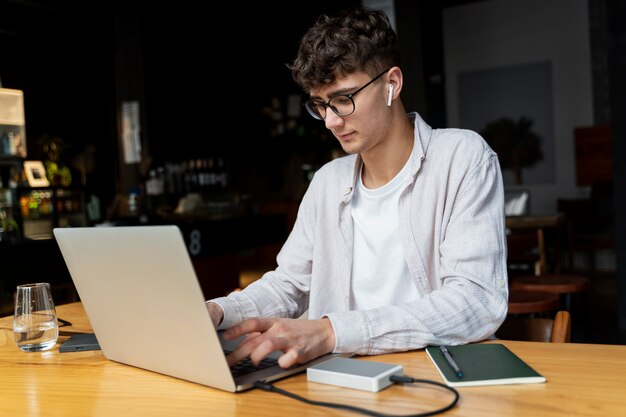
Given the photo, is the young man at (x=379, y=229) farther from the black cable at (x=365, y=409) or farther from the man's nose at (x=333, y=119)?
the black cable at (x=365, y=409)

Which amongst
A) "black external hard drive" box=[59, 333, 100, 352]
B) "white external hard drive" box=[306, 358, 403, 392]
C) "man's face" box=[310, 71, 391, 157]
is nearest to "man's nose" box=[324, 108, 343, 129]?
"man's face" box=[310, 71, 391, 157]

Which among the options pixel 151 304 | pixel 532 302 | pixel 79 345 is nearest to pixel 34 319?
pixel 79 345

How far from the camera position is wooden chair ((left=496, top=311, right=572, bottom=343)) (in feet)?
4.39

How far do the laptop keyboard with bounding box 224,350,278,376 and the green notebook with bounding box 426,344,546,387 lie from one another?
0.91 feet

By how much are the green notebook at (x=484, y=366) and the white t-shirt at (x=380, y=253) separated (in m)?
0.40

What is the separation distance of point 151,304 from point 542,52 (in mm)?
8213

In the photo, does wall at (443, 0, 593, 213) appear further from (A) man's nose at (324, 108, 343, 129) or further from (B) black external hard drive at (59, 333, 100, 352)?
(B) black external hard drive at (59, 333, 100, 352)

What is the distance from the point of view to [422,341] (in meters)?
1.15

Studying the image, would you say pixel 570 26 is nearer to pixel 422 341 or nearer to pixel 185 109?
pixel 185 109

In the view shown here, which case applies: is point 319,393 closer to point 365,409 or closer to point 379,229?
point 365,409

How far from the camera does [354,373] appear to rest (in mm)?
958

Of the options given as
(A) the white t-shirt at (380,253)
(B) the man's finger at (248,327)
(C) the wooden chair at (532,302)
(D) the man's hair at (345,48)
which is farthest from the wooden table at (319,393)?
(C) the wooden chair at (532,302)

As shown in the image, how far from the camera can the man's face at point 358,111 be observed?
1440 millimetres

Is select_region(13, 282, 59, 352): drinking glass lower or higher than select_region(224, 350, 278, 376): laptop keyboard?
higher
